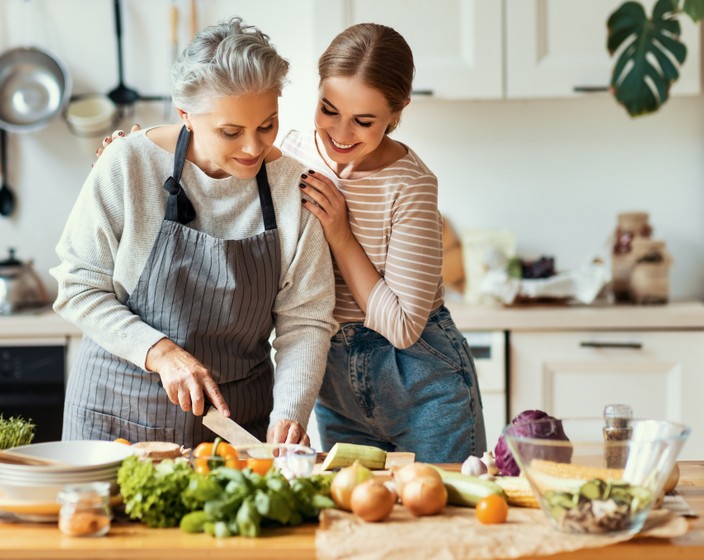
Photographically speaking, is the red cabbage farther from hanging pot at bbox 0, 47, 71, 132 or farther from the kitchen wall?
hanging pot at bbox 0, 47, 71, 132

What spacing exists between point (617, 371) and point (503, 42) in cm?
114

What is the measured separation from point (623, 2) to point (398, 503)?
97.1 inches

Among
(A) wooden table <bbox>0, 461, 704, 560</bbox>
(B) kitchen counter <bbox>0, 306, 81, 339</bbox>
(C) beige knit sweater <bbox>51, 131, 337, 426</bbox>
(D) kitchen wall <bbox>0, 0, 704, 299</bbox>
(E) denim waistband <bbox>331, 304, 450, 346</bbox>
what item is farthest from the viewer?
(D) kitchen wall <bbox>0, 0, 704, 299</bbox>

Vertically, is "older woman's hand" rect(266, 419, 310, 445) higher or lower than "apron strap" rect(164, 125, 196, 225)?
lower

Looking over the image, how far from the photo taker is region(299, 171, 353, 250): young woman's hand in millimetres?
1979

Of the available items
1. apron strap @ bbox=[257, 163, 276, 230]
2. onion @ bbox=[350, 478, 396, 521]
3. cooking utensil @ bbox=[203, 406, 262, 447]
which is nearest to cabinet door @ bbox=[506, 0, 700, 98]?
apron strap @ bbox=[257, 163, 276, 230]

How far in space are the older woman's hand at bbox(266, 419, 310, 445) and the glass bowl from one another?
503 millimetres

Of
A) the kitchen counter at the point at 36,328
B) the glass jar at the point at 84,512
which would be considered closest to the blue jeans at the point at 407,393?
the glass jar at the point at 84,512

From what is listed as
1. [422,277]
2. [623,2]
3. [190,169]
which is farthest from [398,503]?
[623,2]

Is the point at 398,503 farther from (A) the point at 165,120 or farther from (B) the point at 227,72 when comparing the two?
(A) the point at 165,120

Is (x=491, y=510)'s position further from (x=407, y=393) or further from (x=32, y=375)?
(x=32, y=375)

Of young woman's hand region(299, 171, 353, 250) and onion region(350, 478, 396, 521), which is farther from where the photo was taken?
young woman's hand region(299, 171, 353, 250)

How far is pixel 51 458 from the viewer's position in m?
1.53

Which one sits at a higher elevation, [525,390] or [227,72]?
[227,72]
